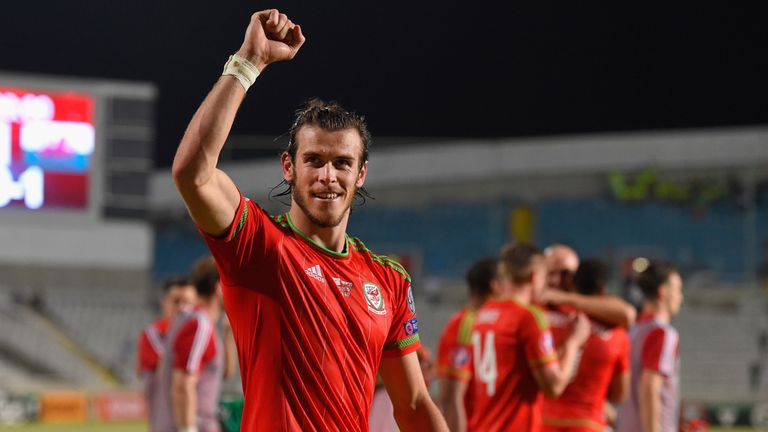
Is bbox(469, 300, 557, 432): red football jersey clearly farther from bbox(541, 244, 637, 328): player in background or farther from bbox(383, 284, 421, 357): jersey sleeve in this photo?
bbox(383, 284, 421, 357): jersey sleeve

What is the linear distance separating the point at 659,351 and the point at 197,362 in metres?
2.91

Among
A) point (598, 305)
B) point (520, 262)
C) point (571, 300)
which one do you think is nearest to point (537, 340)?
point (520, 262)

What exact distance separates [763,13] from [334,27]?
1838cm

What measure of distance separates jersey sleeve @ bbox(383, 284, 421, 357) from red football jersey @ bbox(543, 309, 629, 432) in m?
2.64

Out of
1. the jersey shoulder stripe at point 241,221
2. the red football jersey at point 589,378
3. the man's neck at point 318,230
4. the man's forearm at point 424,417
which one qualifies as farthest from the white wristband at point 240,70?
the red football jersey at point 589,378

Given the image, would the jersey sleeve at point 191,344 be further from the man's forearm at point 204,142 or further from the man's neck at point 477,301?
the man's forearm at point 204,142

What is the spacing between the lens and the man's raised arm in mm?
2893

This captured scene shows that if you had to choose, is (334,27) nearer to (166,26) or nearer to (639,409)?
(166,26)

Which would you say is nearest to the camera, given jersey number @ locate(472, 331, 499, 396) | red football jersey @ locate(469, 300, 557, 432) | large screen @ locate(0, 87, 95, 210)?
red football jersey @ locate(469, 300, 557, 432)

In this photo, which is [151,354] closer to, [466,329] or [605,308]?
[466,329]

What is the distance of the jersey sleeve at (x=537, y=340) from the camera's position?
5.57 metres

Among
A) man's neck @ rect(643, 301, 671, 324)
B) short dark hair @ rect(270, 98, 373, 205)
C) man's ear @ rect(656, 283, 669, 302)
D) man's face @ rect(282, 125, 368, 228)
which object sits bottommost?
man's neck @ rect(643, 301, 671, 324)

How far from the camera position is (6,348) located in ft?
99.6

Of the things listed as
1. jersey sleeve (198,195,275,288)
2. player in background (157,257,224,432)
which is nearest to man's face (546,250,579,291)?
player in background (157,257,224,432)
